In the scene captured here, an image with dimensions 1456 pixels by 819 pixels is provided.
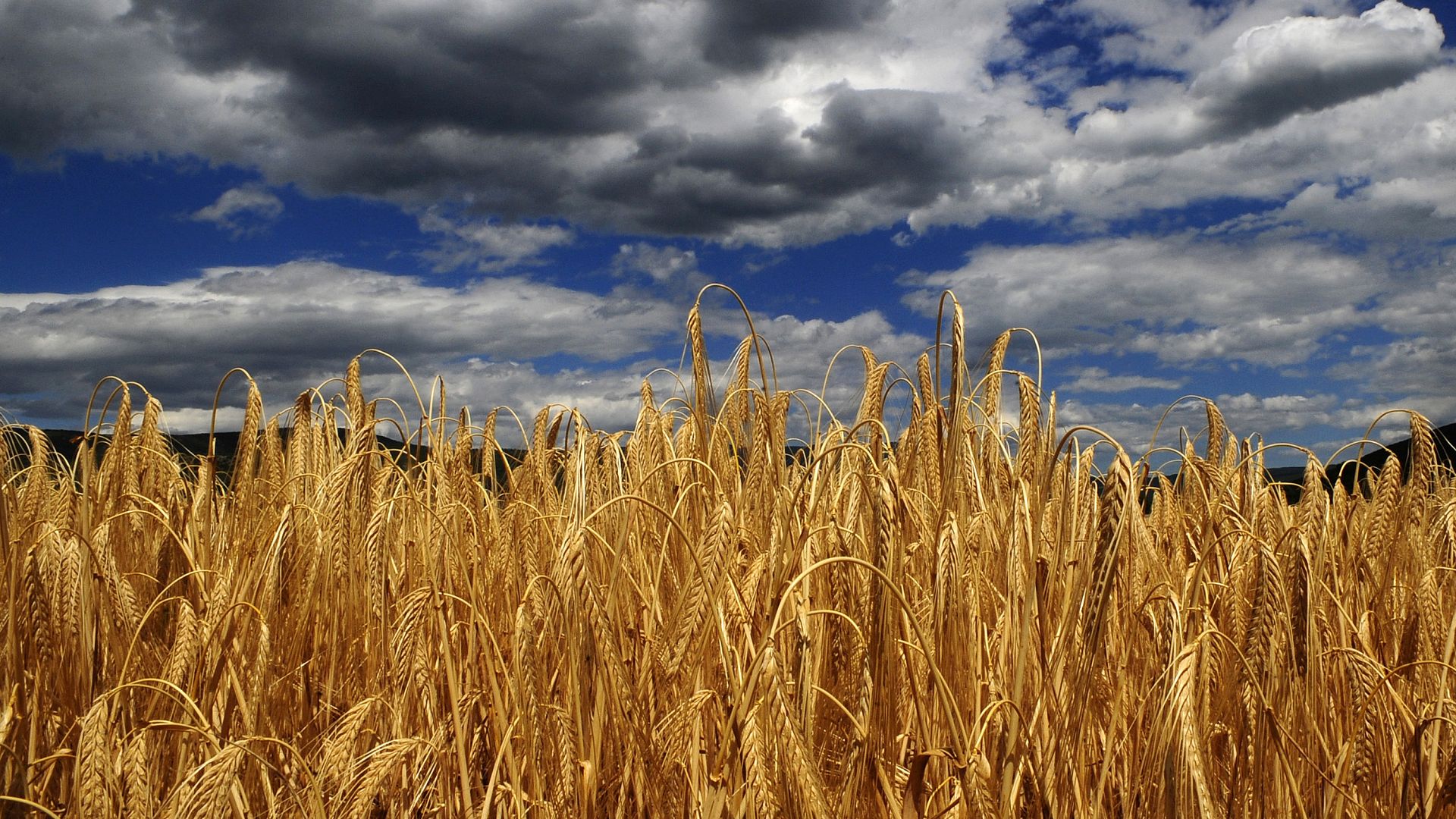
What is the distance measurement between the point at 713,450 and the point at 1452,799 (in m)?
2.37

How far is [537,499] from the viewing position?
397 centimetres

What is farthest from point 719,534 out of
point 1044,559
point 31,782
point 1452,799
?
point 31,782

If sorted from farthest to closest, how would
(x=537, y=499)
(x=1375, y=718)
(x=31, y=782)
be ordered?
(x=537, y=499)
(x=31, y=782)
(x=1375, y=718)

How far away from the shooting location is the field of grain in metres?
1.87

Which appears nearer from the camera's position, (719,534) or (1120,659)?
(719,534)

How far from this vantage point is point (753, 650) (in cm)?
200

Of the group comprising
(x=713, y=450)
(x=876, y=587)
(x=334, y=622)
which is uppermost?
(x=713, y=450)

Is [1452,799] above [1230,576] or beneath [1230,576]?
beneath

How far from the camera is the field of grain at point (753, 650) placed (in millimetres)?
1869

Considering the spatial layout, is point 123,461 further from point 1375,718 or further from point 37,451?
point 1375,718

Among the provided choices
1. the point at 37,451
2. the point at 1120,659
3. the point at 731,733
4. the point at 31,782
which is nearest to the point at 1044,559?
the point at 1120,659

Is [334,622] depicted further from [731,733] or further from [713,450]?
[731,733]

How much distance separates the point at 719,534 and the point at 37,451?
4.07m

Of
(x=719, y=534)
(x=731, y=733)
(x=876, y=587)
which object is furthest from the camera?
(x=719, y=534)
